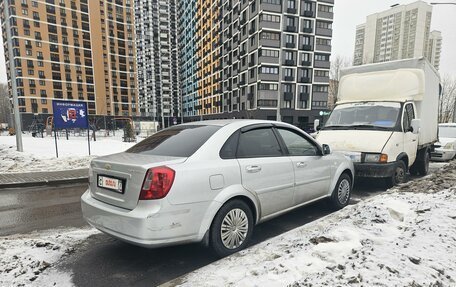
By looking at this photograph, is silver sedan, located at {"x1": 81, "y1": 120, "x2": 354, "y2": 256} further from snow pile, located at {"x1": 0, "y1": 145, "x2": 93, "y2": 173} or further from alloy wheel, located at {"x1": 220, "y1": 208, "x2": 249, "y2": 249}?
snow pile, located at {"x1": 0, "y1": 145, "x2": 93, "y2": 173}

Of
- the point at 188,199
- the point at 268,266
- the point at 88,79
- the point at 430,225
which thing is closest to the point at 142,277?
the point at 188,199

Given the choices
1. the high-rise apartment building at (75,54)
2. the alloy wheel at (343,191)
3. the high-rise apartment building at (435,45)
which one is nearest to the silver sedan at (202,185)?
the alloy wheel at (343,191)

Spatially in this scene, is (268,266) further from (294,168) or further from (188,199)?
(294,168)

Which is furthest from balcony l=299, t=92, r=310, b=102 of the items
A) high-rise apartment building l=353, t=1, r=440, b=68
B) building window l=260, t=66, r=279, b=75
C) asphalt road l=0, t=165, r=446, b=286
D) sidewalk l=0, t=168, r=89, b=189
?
sidewalk l=0, t=168, r=89, b=189

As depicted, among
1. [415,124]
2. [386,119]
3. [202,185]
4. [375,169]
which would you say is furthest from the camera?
[386,119]

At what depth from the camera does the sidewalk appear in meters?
6.80

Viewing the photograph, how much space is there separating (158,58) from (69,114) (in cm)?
9040

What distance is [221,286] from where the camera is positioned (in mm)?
2201

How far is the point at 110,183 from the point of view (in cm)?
292

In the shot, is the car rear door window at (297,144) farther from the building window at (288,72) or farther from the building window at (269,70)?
the building window at (288,72)

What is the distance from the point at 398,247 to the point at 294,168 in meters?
1.62

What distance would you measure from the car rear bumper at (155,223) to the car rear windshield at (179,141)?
2.08 feet

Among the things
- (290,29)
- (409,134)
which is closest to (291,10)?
(290,29)

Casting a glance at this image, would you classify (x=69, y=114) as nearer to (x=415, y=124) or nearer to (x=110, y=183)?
(x=110, y=183)
